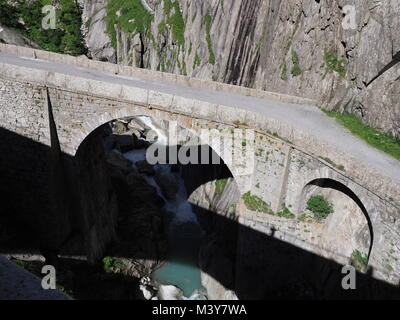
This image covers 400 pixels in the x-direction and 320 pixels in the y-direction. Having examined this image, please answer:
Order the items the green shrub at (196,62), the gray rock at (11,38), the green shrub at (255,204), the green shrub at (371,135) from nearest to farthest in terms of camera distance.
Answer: the green shrub at (371,135)
the green shrub at (255,204)
the green shrub at (196,62)
the gray rock at (11,38)

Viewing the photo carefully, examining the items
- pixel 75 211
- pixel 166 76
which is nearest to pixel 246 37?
pixel 166 76

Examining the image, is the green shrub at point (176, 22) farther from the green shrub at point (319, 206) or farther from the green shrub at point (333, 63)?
the green shrub at point (319, 206)

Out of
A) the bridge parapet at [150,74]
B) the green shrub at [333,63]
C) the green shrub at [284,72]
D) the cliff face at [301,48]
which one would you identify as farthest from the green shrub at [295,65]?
the bridge parapet at [150,74]

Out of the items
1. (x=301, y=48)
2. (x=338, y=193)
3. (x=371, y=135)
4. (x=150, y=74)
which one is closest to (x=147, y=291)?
(x=150, y=74)

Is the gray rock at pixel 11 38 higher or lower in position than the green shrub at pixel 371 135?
higher

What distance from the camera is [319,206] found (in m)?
12.9

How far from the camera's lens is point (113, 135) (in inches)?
1264

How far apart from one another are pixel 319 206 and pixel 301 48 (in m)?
8.78

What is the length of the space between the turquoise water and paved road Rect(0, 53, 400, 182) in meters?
10.2

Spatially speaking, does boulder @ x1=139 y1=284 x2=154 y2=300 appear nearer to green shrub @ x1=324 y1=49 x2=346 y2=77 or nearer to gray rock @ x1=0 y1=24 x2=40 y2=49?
green shrub @ x1=324 y1=49 x2=346 y2=77

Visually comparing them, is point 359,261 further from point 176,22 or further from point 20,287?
point 176,22

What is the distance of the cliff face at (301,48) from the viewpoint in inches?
524

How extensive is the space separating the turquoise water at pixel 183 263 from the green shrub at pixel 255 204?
7602mm
